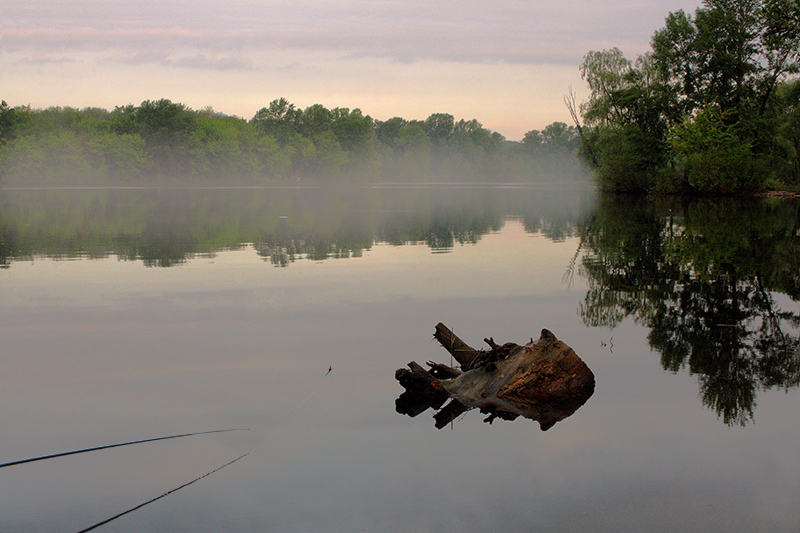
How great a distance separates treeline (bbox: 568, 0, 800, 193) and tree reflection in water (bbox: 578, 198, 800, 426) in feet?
107

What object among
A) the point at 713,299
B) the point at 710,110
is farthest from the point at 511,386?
the point at 710,110

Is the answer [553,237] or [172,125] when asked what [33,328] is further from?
[172,125]

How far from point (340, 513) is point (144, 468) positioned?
87.1 inches

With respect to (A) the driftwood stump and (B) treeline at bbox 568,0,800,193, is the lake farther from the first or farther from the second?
(B) treeline at bbox 568,0,800,193

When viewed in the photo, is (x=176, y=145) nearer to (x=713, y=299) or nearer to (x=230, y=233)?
(x=230, y=233)

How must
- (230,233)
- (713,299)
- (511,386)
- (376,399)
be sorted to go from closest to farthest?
(511,386) → (376,399) → (713,299) → (230,233)

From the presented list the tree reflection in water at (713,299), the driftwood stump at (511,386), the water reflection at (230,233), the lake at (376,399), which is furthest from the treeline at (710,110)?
the driftwood stump at (511,386)

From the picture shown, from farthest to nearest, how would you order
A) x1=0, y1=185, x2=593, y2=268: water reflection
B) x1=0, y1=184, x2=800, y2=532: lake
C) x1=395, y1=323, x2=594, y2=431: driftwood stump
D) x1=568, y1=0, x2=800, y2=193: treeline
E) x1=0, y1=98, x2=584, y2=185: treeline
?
x1=0, y1=98, x2=584, y2=185: treeline → x1=568, y1=0, x2=800, y2=193: treeline → x1=0, y1=185, x2=593, y2=268: water reflection → x1=395, y1=323, x2=594, y2=431: driftwood stump → x1=0, y1=184, x2=800, y2=532: lake

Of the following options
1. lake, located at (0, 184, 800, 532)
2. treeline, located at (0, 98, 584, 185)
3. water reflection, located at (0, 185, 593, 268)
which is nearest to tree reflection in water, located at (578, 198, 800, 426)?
lake, located at (0, 184, 800, 532)

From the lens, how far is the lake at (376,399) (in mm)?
6348

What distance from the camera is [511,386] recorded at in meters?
8.92

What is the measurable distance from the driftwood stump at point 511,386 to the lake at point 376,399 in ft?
0.80

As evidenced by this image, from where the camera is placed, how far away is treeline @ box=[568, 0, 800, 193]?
2400 inches

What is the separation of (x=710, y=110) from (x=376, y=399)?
199 feet
